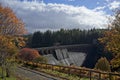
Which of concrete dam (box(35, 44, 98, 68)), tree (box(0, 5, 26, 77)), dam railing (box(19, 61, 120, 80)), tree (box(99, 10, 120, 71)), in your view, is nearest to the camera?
dam railing (box(19, 61, 120, 80))

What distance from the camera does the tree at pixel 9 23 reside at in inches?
1288

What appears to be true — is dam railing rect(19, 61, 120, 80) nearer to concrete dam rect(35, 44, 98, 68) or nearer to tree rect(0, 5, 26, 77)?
tree rect(0, 5, 26, 77)

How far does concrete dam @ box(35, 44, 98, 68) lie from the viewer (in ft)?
361

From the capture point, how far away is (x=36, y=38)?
185875mm

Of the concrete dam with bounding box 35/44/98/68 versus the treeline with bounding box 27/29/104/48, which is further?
the treeline with bounding box 27/29/104/48

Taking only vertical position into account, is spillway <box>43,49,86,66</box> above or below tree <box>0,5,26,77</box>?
below

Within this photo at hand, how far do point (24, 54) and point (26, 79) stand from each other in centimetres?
4320

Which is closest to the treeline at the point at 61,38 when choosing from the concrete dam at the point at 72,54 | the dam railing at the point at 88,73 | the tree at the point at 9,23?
the concrete dam at the point at 72,54

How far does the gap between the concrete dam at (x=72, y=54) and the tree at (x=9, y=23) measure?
2498 inches

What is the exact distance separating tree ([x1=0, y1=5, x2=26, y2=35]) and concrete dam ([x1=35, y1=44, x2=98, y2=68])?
63455 millimetres

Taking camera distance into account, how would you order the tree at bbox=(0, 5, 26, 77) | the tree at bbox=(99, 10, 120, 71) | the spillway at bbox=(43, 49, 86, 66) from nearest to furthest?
the tree at bbox=(99, 10, 120, 71) < the tree at bbox=(0, 5, 26, 77) < the spillway at bbox=(43, 49, 86, 66)

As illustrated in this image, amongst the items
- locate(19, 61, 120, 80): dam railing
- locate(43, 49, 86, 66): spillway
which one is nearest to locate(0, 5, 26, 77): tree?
locate(19, 61, 120, 80): dam railing

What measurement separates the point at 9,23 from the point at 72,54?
301 feet

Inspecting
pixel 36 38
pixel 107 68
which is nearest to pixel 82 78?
pixel 107 68
